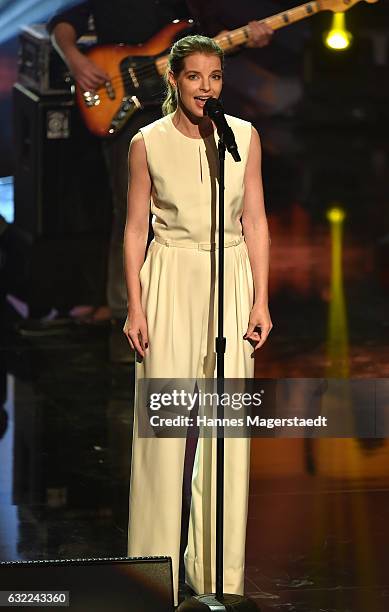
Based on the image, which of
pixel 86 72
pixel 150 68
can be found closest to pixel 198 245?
pixel 150 68

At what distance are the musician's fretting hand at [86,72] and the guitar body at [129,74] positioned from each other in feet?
0.09

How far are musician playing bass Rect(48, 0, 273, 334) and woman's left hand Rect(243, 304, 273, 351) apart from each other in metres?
3.82

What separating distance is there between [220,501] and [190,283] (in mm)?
615

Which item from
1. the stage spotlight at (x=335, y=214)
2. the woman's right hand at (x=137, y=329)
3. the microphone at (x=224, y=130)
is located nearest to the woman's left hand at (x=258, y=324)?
the woman's right hand at (x=137, y=329)

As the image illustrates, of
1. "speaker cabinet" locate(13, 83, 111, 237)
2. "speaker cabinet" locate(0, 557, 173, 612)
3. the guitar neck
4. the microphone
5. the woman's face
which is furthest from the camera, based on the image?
"speaker cabinet" locate(13, 83, 111, 237)

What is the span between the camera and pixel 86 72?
7.78 meters

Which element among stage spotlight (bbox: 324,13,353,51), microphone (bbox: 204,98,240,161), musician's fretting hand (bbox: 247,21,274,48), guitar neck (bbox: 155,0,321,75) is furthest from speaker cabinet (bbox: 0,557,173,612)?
stage spotlight (bbox: 324,13,353,51)

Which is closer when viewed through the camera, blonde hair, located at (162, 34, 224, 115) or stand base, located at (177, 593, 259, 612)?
stand base, located at (177, 593, 259, 612)

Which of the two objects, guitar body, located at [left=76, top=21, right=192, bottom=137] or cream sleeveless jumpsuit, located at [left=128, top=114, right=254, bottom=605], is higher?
guitar body, located at [left=76, top=21, right=192, bottom=137]

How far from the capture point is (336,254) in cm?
1025

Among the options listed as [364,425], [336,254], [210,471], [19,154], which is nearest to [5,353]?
[19,154]

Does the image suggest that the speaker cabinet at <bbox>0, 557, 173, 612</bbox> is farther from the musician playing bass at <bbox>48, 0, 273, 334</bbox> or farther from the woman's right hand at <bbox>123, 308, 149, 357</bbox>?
the musician playing bass at <bbox>48, 0, 273, 334</bbox>

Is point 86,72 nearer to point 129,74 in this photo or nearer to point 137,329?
point 129,74

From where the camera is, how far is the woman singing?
3906 millimetres
